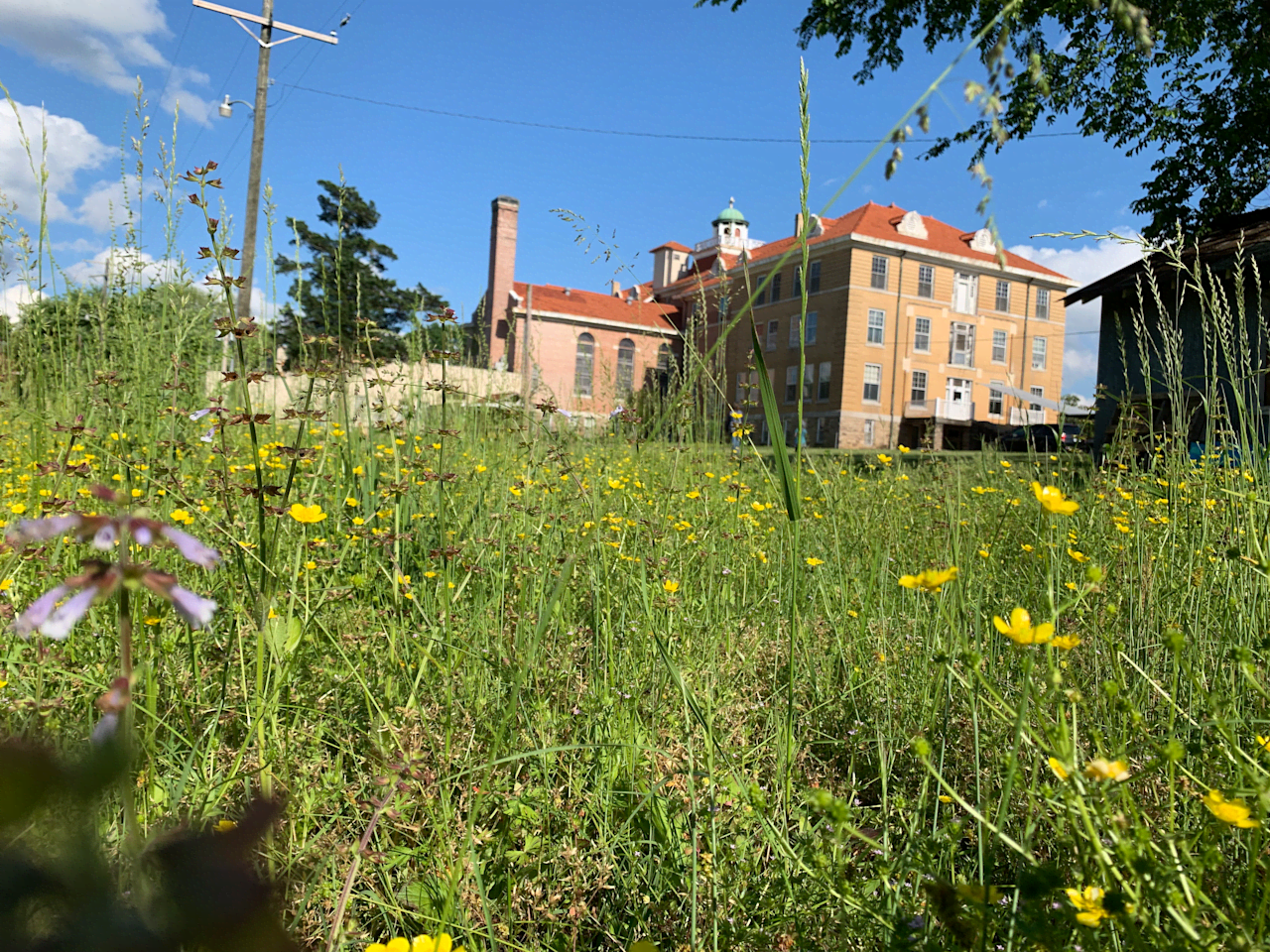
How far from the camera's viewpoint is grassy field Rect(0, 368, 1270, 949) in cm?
95

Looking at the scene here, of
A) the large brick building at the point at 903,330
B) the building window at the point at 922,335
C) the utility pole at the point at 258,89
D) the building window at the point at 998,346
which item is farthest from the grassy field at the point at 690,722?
the building window at the point at 998,346

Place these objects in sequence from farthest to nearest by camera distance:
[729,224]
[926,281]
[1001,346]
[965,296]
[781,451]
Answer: [729,224], [1001,346], [965,296], [926,281], [781,451]

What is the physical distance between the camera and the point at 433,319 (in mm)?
2258

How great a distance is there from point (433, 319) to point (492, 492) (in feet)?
3.49

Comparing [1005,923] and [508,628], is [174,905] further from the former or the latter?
[508,628]

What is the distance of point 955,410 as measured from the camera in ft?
106

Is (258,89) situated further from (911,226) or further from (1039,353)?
(1039,353)

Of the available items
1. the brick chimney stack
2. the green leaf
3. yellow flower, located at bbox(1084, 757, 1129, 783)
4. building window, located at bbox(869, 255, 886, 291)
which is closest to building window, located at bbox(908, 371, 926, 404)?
building window, located at bbox(869, 255, 886, 291)

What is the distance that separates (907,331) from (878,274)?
2555 millimetres

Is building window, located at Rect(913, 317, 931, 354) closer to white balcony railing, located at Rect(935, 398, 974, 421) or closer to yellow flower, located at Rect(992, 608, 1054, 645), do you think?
white balcony railing, located at Rect(935, 398, 974, 421)

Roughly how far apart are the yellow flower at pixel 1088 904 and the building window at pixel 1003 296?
119ft

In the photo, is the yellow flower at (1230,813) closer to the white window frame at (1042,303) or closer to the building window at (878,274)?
the building window at (878,274)

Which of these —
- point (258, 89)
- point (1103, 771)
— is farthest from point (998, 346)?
point (1103, 771)

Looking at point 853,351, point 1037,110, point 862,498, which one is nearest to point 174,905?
point 862,498
